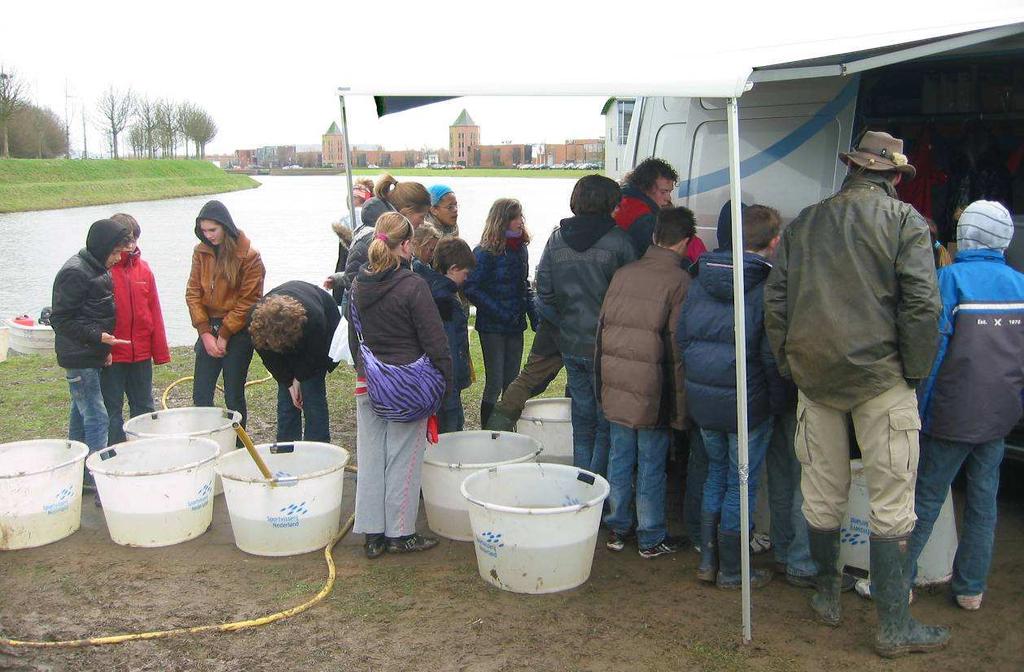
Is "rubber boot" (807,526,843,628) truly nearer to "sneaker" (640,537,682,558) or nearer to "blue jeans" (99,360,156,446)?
"sneaker" (640,537,682,558)

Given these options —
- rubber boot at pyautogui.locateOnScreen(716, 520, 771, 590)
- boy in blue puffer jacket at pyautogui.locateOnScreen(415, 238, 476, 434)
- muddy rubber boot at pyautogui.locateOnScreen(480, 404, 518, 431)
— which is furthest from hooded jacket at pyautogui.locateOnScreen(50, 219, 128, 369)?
rubber boot at pyautogui.locateOnScreen(716, 520, 771, 590)

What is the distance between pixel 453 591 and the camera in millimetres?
4281

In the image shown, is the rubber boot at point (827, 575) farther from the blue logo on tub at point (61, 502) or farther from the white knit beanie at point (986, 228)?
the blue logo on tub at point (61, 502)

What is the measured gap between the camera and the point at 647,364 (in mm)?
4320

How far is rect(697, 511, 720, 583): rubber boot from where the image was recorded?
425 centimetres

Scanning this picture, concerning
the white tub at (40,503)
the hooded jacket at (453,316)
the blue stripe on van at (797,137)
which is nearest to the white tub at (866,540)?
the blue stripe on van at (797,137)

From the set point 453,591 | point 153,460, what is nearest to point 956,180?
point 453,591

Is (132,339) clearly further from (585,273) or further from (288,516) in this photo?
(585,273)

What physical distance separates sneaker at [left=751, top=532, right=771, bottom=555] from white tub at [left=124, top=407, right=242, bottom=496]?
2927mm

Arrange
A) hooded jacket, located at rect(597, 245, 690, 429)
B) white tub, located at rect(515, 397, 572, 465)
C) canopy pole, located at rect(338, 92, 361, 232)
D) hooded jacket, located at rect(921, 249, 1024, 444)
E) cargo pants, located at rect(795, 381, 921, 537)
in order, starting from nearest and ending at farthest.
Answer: cargo pants, located at rect(795, 381, 921, 537) → hooded jacket, located at rect(921, 249, 1024, 444) → hooded jacket, located at rect(597, 245, 690, 429) → canopy pole, located at rect(338, 92, 361, 232) → white tub, located at rect(515, 397, 572, 465)

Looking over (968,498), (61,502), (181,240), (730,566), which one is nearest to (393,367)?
(730,566)

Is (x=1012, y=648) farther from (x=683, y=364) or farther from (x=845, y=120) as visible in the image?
(x=845, y=120)

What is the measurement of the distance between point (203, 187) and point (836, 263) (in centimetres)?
7021

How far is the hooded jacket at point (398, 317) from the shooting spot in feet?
14.2
